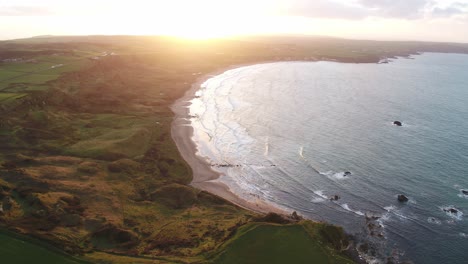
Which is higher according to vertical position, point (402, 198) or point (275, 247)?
point (275, 247)

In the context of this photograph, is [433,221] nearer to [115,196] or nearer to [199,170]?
[199,170]

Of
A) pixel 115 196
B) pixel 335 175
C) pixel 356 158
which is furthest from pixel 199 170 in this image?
pixel 356 158

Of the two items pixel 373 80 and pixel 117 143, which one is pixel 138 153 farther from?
pixel 373 80

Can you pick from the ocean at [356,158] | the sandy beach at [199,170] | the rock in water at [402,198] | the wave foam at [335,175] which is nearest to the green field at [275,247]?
the ocean at [356,158]

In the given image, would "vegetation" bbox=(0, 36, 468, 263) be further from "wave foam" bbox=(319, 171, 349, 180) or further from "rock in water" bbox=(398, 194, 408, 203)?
"wave foam" bbox=(319, 171, 349, 180)

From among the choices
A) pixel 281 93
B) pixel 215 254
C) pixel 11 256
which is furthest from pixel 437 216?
pixel 281 93
